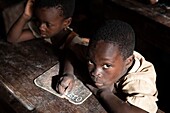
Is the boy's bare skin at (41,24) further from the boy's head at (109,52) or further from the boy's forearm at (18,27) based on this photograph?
the boy's head at (109,52)

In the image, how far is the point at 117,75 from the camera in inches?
53.8

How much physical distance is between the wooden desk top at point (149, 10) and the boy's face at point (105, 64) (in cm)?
79

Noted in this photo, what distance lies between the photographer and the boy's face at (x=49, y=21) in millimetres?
1684

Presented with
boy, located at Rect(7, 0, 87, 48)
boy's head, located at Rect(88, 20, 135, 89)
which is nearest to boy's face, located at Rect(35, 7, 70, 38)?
boy, located at Rect(7, 0, 87, 48)

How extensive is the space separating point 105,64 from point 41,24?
60cm

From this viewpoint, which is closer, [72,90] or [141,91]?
[141,91]

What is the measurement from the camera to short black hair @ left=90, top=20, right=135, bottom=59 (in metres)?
1.28

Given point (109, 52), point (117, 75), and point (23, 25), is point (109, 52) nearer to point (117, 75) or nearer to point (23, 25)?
point (117, 75)

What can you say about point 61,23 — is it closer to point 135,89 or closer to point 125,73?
point 125,73

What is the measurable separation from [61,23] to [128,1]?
0.72 meters

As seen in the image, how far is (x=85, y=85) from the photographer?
144 cm

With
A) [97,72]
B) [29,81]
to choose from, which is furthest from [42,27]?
[97,72]

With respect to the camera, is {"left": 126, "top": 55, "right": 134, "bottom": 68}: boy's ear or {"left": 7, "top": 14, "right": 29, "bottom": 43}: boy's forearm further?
{"left": 7, "top": 14, "right": 29, "bottom": 43}: boy's forearm

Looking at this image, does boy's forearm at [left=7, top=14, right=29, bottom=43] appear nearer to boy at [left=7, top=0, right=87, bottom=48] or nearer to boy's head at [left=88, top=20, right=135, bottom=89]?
boy at [left=7, top=0, right=87, bottom=48]
